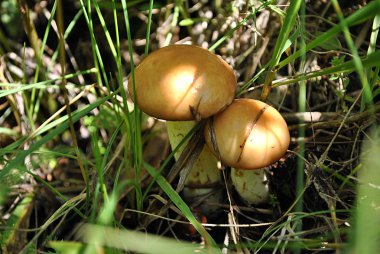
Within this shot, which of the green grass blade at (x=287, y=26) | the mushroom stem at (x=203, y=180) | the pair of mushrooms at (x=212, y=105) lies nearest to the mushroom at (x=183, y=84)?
the pair of mushrooms at (x=212, y=105)

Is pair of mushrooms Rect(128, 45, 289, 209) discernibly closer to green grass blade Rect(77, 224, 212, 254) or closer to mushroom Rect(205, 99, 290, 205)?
mushroom Rect(205, 99, 290, 205)

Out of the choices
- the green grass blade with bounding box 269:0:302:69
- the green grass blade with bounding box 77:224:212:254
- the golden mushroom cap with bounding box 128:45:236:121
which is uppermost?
the green grass blade with bounding box 269:0:302:69

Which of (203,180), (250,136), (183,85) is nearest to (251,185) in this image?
(203,180)

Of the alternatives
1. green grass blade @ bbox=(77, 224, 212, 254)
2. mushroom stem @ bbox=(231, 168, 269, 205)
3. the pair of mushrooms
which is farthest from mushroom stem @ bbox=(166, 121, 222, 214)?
green grass blade @ bbox=(77, 224, 212, 254)

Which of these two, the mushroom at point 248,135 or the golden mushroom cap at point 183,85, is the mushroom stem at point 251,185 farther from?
the golden mushroom cap at point 183,85

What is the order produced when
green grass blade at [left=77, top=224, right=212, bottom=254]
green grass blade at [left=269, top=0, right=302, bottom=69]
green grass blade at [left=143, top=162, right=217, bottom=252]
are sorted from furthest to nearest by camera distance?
green grass blade at [left=143, top=162, right=217, bottom=252] → green grass blade at [left=269, top=0, right=302, bottom=69] → green grass blade at [left=77, top=224, right=212, bottom=254]
